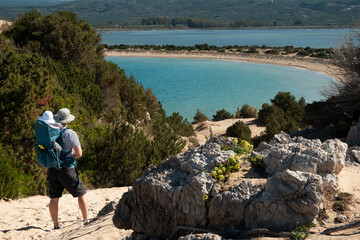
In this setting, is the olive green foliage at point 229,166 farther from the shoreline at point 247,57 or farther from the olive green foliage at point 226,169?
the shoreline at point 247,57

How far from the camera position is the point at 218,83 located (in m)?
32.6

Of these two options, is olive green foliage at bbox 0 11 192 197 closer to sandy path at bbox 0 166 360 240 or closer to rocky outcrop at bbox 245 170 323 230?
sandy path at bbox 0 166 360 240

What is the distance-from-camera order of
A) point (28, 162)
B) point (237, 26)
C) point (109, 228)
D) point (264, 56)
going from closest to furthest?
point (109, 228) < point (28, 162) < point (264, 56) < point (237, 26)

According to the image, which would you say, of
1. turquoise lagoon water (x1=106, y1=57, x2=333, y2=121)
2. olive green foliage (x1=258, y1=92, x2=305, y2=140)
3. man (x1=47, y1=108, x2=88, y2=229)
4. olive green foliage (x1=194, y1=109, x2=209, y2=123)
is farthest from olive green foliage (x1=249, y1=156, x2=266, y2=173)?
turquoise lagoon water (x1=106, y1=57, x2=333, y2=121)

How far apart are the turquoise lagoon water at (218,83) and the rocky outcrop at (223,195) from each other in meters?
17.0

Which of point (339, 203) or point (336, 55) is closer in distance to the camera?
point (339, 203)

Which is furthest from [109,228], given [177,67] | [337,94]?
[177,67]

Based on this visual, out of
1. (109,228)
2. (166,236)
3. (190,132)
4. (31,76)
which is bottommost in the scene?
(190,132)

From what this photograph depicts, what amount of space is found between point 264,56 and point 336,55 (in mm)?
38798

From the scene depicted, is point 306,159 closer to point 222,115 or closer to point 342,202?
point 342,202

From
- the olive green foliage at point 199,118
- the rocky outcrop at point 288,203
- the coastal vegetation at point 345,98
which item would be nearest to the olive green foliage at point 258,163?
the rocky outcrop at point 288,203

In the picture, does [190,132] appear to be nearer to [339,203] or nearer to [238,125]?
[238,125]

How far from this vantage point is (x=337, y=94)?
11820 millimetres

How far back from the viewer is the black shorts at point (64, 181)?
17.4 ft
